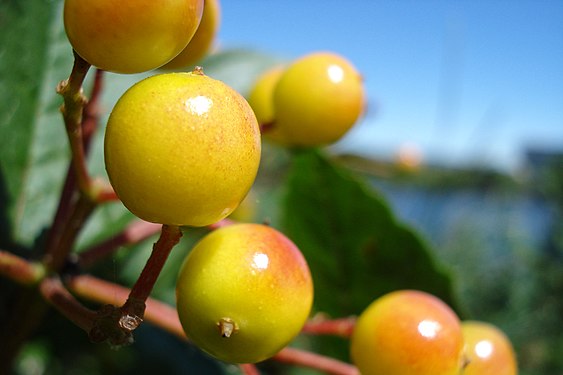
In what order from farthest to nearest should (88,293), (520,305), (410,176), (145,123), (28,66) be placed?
(520,305)
(410,176)
(28,66)
(88,293)
(145,123)

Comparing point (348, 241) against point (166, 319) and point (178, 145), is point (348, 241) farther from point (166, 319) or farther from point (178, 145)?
point (178, 145)

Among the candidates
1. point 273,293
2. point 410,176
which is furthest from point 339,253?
point 410,176

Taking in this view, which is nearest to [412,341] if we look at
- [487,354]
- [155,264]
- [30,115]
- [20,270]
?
[487,354]

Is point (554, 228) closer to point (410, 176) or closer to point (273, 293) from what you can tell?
point (410, 176)

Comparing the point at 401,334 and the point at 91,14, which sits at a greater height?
the point at 91,14

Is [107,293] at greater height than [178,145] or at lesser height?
lesser

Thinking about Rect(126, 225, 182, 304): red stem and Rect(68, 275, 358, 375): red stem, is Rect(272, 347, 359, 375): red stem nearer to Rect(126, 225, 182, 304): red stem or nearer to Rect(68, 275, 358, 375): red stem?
Rect(68, 275, 358, 375): red stem
